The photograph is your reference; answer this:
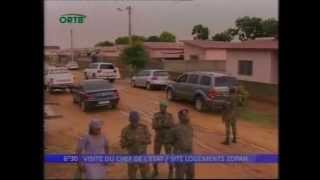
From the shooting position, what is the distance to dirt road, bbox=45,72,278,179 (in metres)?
6.29

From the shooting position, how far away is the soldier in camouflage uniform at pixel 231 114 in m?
6.34

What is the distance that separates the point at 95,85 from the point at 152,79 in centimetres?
60

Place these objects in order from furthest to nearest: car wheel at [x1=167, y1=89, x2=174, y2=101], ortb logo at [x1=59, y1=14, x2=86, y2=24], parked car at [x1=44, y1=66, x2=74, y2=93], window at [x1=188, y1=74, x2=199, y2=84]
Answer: window at [x1=188, y1=74, x2=199, y2=84] → car wheel at [x1=167, y1=89, x2=174, y2=101] → parked car at [x1=44, y1=66, x2=74, y2=93] → ortb logo at [x1=59, y1=14, x2=86, y2=24]

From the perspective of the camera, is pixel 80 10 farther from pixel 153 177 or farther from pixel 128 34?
pixel 153 177

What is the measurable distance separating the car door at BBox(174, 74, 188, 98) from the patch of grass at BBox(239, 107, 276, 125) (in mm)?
624

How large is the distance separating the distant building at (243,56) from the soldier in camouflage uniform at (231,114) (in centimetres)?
21

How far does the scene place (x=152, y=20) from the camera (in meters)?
6.46

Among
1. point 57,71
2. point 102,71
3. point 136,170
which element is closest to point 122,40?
point 102,71

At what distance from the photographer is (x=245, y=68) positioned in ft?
21.1

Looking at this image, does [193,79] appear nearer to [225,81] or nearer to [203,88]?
[203,88]

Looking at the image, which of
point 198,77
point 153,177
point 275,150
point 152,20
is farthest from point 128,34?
point 275,150

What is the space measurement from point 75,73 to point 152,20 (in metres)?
0.98

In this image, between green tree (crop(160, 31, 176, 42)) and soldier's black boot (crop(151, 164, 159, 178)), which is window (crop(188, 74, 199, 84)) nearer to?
green tree (crop(160, 31, 176, 42))

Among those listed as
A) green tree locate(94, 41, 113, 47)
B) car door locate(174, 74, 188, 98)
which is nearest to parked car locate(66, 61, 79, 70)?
green tree locate(94, 41, 113, 47)
